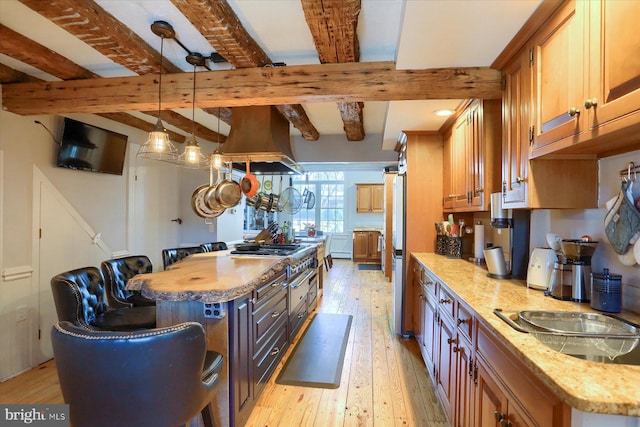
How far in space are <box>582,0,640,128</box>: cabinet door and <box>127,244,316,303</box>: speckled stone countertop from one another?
1.72m

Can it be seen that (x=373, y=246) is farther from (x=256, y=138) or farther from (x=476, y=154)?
(x=476, y=154)

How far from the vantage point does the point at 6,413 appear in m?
1.75

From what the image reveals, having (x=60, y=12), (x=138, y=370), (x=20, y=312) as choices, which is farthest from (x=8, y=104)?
(x=138, y=370)

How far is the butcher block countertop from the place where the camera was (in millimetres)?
1586

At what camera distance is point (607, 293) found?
125 centimetres

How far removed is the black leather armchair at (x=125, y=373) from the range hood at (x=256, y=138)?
7.43 ft

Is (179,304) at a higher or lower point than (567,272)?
lower

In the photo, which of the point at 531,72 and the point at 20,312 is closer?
the point at 531,72

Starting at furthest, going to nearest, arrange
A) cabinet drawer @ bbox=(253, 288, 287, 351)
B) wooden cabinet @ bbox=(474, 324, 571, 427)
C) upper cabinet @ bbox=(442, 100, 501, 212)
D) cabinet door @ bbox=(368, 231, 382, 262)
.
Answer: cabinet door @ bbox=(368, 231, 382, 262)
upper cabinet @ bbox=(442, 100, 501, 212)
cabinet drawer @ bbox=(253, 288, 287, 351)
wooden cabinet @ bbox=(474, 324, 571, 427)

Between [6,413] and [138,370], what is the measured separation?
4.87 feet

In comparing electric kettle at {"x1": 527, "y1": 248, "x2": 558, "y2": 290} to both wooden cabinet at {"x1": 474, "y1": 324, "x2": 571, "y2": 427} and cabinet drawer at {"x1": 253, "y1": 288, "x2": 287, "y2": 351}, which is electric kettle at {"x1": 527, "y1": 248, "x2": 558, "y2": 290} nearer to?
wooden cabinet at {"x1": 474, "y1": 324, "x2": 571, "y2": 427}

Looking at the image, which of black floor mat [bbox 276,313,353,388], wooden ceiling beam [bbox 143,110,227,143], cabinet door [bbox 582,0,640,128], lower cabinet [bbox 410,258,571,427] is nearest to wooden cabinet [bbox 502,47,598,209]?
cabinet door [bbox 582,0,640,128]

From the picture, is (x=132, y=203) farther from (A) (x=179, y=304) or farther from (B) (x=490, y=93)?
(B) (x=490, y=93)

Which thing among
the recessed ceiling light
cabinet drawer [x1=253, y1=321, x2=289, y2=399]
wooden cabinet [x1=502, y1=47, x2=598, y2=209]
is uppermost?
the recessed ceiling light
